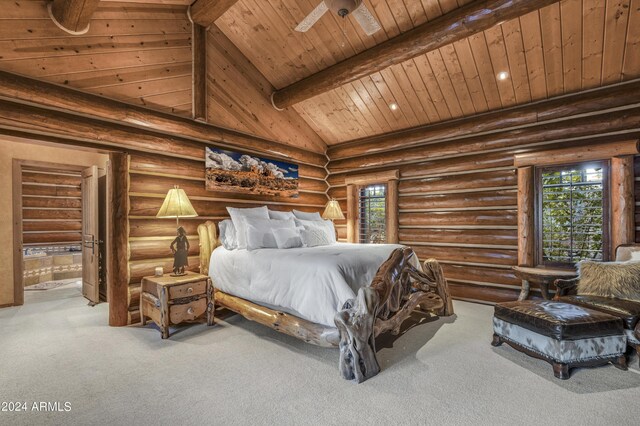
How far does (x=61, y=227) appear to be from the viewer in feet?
23.9

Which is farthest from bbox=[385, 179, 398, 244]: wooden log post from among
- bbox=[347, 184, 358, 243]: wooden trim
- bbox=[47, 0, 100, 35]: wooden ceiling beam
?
bbox=[47, 0, 100, 35]: wooden ceiling beam

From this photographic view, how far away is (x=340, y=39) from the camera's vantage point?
14.2 feet

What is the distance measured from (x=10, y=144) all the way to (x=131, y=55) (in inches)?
108

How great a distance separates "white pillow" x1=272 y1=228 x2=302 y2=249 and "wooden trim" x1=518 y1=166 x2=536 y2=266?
3178mm

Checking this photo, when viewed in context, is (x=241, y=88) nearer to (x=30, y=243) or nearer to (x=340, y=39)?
(x=340, y=39)

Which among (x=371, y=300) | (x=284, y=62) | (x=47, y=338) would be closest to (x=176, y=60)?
(x=284, y=62)

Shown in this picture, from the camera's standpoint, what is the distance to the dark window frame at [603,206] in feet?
12.7

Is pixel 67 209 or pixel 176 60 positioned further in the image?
pixel 67 209

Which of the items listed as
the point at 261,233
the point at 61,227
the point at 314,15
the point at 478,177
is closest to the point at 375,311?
the point at 261,233

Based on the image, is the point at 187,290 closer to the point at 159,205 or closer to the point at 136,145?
the point at 159,205

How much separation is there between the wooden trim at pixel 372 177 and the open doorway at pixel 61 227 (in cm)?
420

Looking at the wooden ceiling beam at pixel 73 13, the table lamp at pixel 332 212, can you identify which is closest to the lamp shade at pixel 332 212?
the table lamp at pixel 332 212

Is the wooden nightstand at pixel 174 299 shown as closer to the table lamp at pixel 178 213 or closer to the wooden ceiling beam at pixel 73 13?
the table lamp at pixel 178 213

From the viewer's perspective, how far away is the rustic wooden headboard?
4328 millimetres
